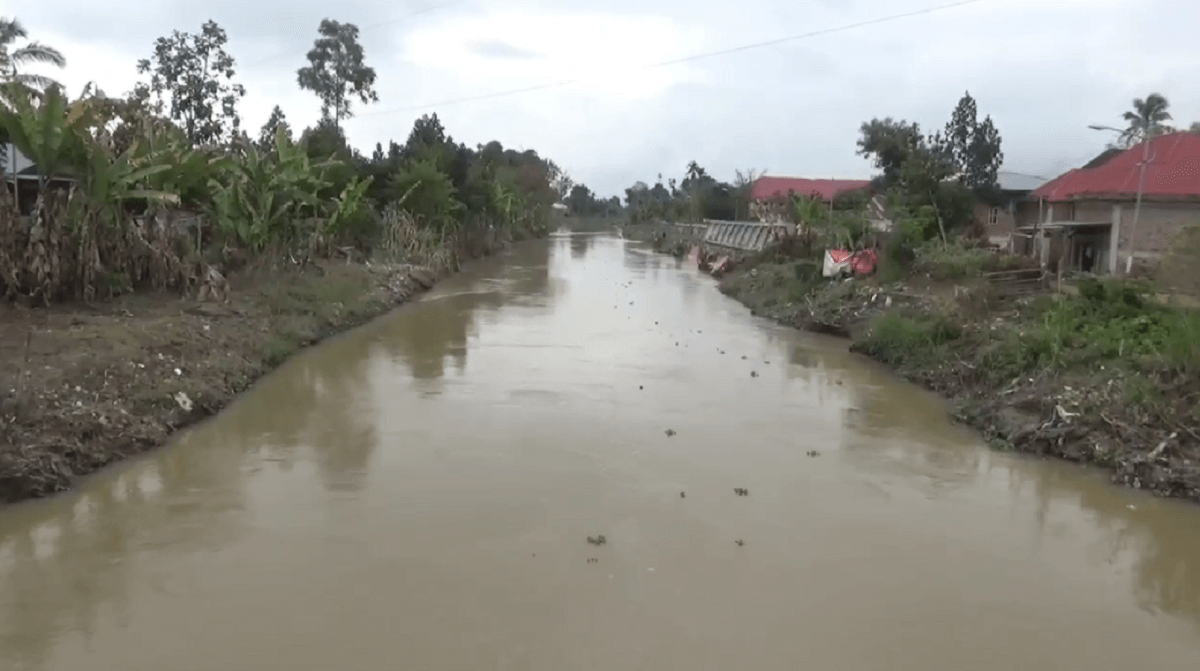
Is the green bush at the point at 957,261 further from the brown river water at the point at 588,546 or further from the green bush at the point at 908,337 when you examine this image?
the brown river water at the point at 588,546

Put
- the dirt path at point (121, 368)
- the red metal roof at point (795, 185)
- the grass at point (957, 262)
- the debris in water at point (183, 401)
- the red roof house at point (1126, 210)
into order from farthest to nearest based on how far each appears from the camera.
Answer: the red metal roof at point (795, 185)
the red roof house at point (1126, 210)
the grass at point (957, 262)
the debris in water at point (183, 401)
the dirt path at point (121, 368)

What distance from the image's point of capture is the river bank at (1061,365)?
900 centimetres

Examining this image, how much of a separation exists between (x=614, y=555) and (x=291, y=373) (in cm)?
783

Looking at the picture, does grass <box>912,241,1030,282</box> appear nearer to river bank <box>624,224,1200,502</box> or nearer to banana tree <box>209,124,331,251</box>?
river bank <box>624,224,1200,502</box>

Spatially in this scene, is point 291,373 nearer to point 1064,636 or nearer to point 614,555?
point 614,555

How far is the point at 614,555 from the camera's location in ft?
21.9

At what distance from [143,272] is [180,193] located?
2.19m

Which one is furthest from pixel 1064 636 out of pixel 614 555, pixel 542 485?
pixel 542 485

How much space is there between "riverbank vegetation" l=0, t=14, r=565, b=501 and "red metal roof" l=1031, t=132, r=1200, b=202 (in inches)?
634

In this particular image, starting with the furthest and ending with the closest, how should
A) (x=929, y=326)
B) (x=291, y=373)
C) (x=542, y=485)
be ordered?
(x=929, y=326), (x=291, y=373), (x=542, y=485)

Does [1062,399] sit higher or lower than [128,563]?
higher

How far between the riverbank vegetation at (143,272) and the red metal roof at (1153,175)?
1610 cm

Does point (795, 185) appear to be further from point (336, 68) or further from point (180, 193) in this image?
point (180, 193)

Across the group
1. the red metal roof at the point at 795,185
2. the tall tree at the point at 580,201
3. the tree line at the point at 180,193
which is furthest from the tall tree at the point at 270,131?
the tall tree at the point at 580,201
